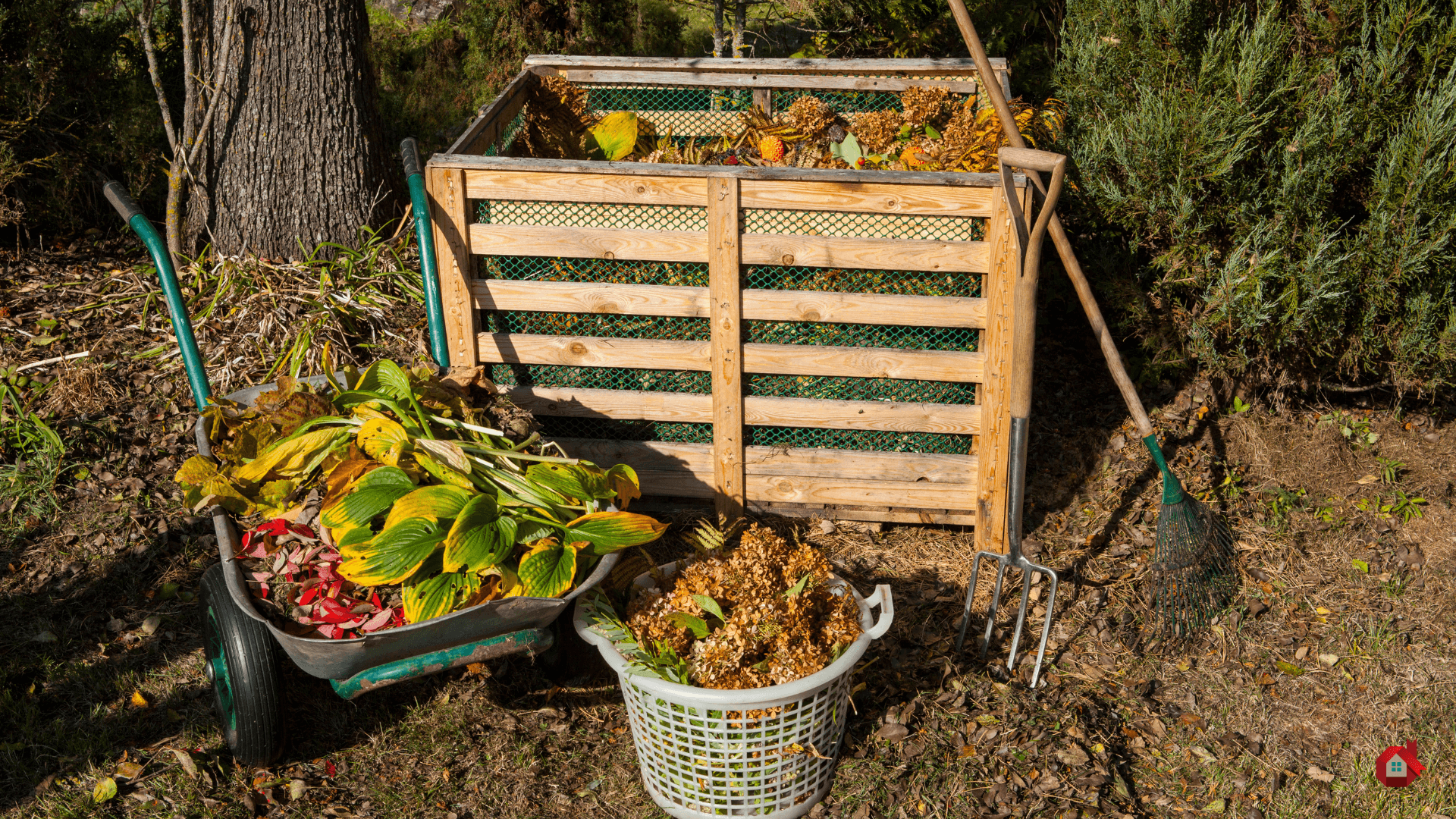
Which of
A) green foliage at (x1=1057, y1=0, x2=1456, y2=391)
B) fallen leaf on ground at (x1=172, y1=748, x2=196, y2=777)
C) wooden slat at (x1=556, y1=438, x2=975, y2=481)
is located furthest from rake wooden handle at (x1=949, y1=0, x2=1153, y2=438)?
fallen leaf on ground at (x1=172, y1=748, x2=196, y2=777)

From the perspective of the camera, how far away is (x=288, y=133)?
16.0ft

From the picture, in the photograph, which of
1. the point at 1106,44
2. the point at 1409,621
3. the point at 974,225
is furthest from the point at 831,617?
the point at 1106,44

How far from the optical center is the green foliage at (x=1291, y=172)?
3.86 m

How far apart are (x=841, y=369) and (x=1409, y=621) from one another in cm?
210

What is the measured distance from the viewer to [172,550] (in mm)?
3984

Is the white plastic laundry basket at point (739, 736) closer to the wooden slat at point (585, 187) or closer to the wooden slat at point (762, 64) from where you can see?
the wooden slat at point (585, 187)

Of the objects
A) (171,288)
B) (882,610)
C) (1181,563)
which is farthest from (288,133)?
(1181,563)

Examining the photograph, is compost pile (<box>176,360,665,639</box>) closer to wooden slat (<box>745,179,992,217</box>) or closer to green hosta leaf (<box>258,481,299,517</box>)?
green hosta leaf (<box>258,481,299,517</box>)

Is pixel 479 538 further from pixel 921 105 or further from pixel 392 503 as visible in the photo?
pixel 921 105

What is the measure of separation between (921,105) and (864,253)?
1.11 m

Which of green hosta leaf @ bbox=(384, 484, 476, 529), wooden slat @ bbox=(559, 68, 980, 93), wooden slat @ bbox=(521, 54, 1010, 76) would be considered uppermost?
wooden slat @ bbox=(521, 54, 1010, 76)

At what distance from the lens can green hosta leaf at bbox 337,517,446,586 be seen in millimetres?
2580

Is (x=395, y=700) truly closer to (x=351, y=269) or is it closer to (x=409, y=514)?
(x=409, y=514)

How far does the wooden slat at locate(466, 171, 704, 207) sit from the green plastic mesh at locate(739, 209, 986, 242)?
0.74 ft
